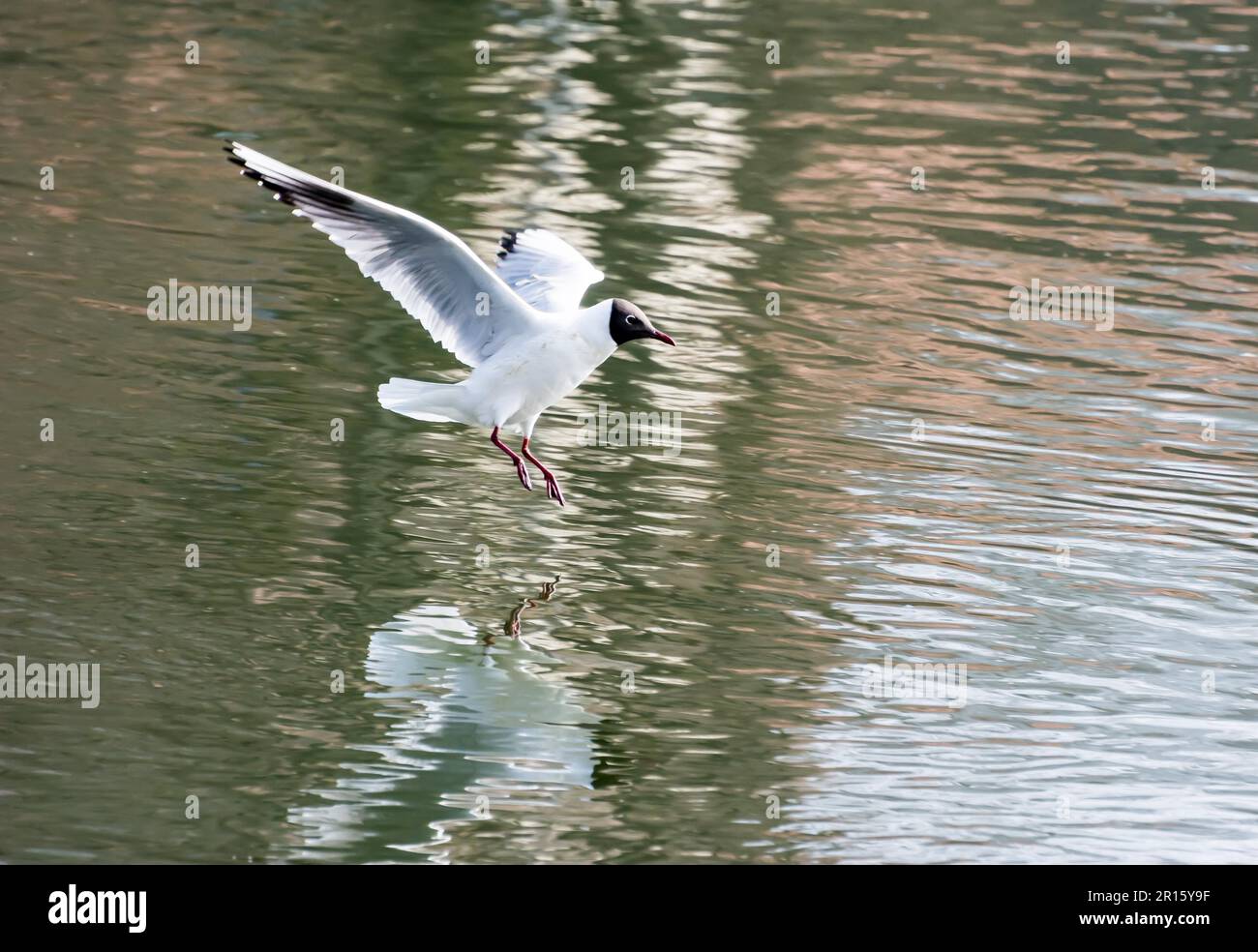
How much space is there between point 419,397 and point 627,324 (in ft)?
3.50

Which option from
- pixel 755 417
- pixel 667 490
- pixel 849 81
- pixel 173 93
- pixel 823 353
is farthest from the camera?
pixel 849 81

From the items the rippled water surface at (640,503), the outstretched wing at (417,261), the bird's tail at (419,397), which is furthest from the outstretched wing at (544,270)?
the rippled water surface at (640,503)

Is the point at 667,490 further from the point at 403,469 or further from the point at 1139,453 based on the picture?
the point at 1139,453

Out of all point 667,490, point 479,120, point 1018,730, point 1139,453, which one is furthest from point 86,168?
point 1018,730

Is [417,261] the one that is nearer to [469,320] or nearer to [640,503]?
[469,320]

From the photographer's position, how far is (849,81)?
68.3 feet

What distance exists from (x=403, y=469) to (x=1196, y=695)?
4387 mm

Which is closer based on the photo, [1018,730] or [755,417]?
[1018,730]

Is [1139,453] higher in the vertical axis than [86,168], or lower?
lower

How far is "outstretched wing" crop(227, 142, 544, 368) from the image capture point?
841 cm

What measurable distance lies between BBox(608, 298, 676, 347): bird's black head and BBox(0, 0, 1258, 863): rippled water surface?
1.22 metres

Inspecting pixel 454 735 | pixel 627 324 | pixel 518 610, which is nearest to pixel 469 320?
pixel 627 324

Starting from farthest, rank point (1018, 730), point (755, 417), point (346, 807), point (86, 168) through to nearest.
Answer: point (86, 168) < point (755, 417) < point (1018, 730) < point (346, 807)

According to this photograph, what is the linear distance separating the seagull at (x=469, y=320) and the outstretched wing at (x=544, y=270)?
246 mm
